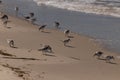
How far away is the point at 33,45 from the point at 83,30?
782 centimetres

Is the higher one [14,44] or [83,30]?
[14,44]

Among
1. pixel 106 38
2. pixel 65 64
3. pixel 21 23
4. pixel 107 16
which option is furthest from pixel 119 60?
pixel 107 16

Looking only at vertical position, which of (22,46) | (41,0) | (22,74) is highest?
(22,74)

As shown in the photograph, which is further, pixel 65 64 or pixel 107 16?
pixel 107 16

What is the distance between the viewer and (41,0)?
52375 millimetres

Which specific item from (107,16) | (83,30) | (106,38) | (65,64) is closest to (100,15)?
(107,16)

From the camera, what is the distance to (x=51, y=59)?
684 inches

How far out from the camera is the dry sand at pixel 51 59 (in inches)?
567

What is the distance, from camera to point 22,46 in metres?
20.1

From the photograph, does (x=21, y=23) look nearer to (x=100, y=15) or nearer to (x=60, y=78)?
(x=100, y=15)

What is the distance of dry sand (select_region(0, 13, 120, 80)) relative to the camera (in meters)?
14.4

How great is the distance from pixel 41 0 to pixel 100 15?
49.2 feet

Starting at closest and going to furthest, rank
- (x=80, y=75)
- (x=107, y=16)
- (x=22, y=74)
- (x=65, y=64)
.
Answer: (x=22, y=74) → (x=80, y=75) → (x=65, y=64) → (x=107, y=16)

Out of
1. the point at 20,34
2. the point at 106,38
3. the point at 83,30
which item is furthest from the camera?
the point at 83,30
